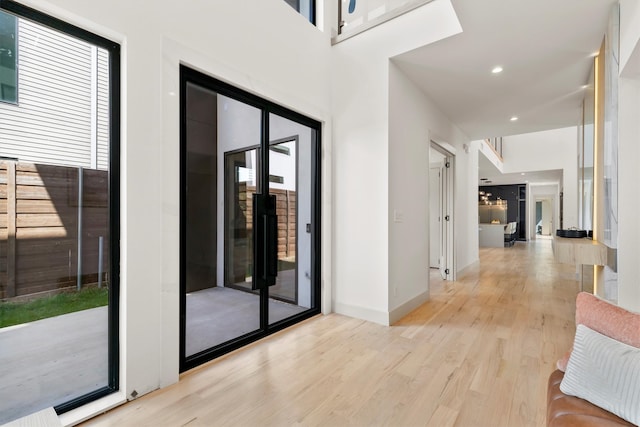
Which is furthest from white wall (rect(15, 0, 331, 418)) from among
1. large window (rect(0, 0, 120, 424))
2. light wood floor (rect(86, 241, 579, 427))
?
light wood floor (rect(86, 241, 579, 427))

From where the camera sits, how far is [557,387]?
4.50 ft

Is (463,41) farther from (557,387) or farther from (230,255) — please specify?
(230,255)

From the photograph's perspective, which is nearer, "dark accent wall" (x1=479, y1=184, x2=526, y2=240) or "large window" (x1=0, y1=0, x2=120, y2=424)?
"large window" (x1=0, y1=0, x2=120, y2=424)

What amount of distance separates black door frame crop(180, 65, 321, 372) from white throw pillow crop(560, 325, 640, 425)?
2265 mm

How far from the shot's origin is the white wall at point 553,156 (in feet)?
31.7

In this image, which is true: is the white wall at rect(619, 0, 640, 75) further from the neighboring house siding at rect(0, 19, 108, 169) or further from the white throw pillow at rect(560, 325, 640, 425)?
the neighboring house siding at rect(0, 19, 108, 169)

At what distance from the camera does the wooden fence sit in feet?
5.33

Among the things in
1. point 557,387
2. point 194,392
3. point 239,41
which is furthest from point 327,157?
point 557,387

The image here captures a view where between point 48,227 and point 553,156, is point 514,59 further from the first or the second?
point 553,156

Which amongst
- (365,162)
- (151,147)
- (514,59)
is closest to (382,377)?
(365,162)

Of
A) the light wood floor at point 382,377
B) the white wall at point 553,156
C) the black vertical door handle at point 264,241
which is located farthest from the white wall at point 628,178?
the white wall at point 553,156


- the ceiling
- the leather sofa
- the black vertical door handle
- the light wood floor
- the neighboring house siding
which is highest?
the ceiling

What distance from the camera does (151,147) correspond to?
2.03 meters

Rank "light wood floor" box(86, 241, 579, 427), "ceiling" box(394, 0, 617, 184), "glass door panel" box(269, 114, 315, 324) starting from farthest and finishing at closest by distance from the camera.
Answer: "glass door panel" box(269, 114, 315, 324)
"ceiling" box(394, 0, 617, 184)
"light wood floor" box(86, 241, 579, 427)
